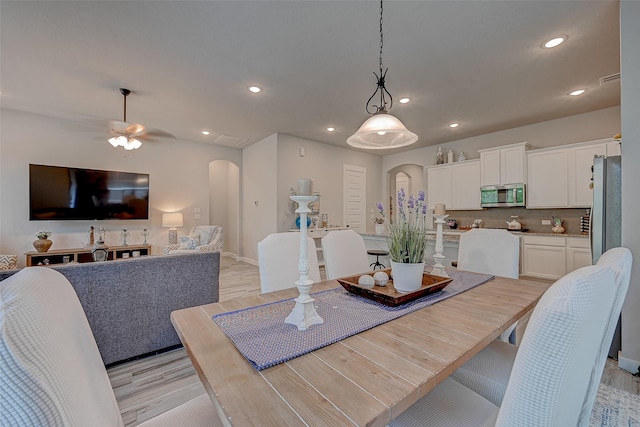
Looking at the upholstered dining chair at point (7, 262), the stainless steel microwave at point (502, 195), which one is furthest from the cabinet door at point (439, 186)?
the upholstered dining chair at point (7, 262)

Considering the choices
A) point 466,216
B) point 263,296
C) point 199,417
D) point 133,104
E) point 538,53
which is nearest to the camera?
point 199,417

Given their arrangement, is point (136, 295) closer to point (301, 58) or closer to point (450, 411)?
point (450, 411)

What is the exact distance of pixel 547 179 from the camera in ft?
14.0

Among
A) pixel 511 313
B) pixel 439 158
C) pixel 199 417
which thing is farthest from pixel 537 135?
pixel 199 417

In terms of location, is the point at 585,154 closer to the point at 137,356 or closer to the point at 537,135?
the point at 537,135

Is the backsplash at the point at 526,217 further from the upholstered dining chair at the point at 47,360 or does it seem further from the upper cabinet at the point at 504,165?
the upholstered dining chair at the point at 47,360

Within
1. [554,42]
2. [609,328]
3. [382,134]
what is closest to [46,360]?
[609,328]

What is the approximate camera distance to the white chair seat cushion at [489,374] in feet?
3.69

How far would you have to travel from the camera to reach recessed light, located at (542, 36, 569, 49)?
2.43 meters

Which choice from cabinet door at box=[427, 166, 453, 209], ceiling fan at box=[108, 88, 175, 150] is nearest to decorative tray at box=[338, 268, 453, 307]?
ceiling fan at box=[108, 88, 175, 150]

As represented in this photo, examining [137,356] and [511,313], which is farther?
[137,356]

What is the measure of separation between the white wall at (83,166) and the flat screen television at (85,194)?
209 millimetres

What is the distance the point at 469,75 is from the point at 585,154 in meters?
2.40

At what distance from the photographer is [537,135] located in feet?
15.2
